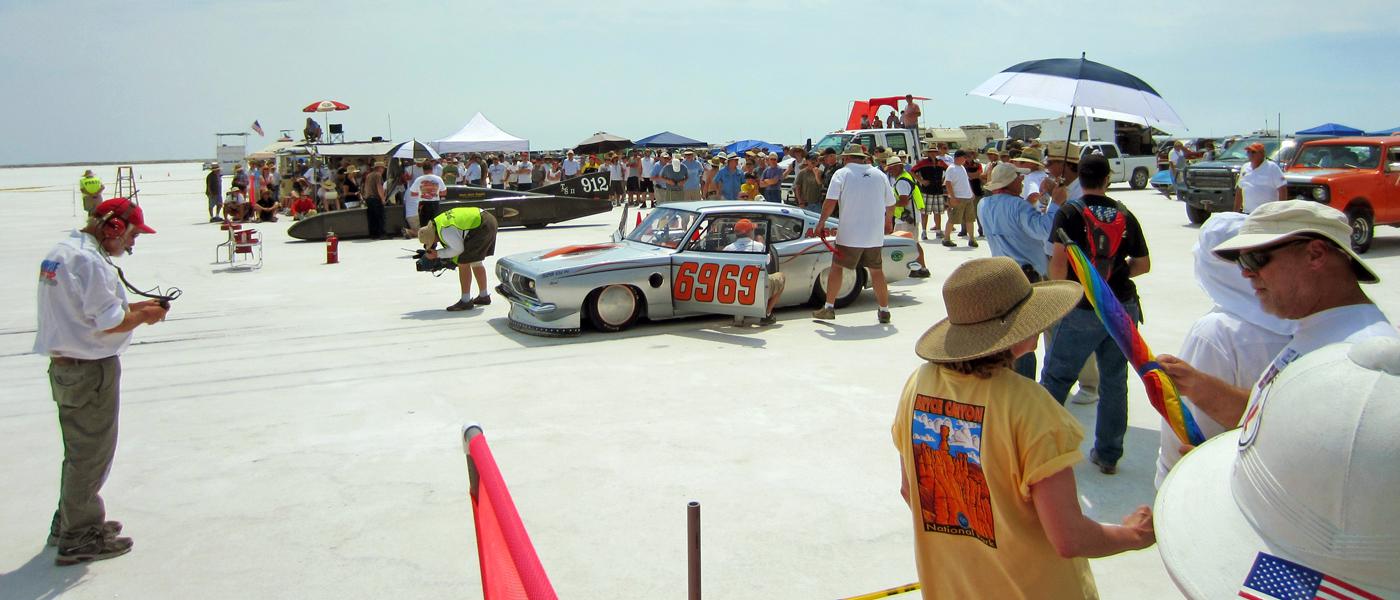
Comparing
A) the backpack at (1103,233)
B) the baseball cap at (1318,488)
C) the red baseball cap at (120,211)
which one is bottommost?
the baseball cap at (1318,488)

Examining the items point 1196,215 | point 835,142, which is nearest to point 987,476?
point 1196,215

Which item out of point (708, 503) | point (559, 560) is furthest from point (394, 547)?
point (708, 503)

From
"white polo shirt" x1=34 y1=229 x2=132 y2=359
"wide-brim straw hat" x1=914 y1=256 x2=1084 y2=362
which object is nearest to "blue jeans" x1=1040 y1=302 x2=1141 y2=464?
"wide-brim straw hat" x1=914 y1=256 x2=1084 y2=362

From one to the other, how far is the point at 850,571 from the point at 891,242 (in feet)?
21.9

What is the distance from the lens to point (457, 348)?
8.78 meters

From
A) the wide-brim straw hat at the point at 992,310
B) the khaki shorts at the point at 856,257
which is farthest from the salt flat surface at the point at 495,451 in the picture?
the wide-brim straw hat at the point at 992,310

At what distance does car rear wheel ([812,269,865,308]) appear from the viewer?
10.3 m

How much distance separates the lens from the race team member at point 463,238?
1038 centimetres

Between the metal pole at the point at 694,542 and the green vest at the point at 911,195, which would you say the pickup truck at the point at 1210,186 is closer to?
the green vest at the point at 911,195

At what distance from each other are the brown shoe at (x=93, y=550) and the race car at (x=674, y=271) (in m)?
4.75

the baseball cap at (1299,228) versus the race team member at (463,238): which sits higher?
the baseball cap at (1299,228)

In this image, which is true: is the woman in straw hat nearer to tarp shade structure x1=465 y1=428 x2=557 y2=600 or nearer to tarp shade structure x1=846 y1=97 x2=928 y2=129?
tarp shade structure x1=465 y1=428 x2=557 y2=600

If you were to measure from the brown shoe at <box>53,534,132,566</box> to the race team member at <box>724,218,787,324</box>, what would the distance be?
18.9 feet

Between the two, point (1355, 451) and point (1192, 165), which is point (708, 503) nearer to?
point (1355, 451)
